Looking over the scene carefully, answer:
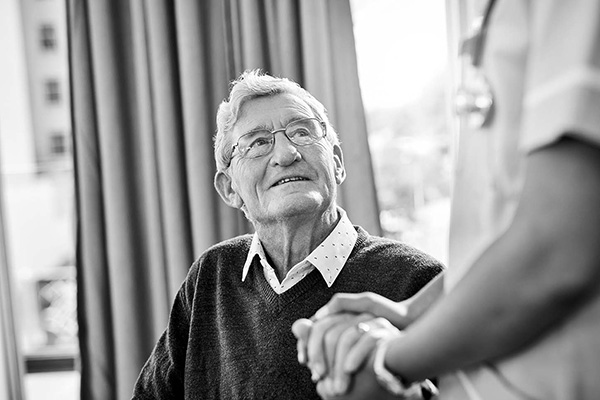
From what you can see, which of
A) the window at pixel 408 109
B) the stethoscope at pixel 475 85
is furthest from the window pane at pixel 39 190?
the stethoscope at pixel 475 85

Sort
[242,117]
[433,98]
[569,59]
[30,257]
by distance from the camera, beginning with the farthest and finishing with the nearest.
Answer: [30,257] < [433,98] < [242,117] < [569,59]

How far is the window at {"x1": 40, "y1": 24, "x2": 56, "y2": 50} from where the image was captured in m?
2.83

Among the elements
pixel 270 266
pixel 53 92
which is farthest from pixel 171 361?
pixel 53 92

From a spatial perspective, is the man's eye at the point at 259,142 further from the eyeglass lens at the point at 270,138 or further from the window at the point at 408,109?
the window at the point at 408,109

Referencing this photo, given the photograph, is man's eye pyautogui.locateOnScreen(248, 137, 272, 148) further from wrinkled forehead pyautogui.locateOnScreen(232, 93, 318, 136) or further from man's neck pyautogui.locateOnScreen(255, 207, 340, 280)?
man's neck pyautogui.locateOnScreen(255, 207, 340, 280)

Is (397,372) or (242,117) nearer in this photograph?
(397,372)

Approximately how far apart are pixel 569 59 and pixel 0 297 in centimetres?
282

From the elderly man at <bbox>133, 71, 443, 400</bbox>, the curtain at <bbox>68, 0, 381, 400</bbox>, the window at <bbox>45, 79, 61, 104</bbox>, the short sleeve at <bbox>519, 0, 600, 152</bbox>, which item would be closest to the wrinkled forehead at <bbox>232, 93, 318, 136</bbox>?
the elderly man at <bbox>133, 71, 443, 400</bbox>

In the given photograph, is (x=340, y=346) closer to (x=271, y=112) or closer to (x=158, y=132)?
(x=271, y=112)

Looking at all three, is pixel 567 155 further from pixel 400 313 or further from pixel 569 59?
pixel 400 313

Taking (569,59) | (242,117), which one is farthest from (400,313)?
(242,117)

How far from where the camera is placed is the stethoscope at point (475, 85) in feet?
1.76

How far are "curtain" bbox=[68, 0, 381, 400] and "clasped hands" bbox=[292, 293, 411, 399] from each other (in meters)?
1.77

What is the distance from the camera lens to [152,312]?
2.61 metres
